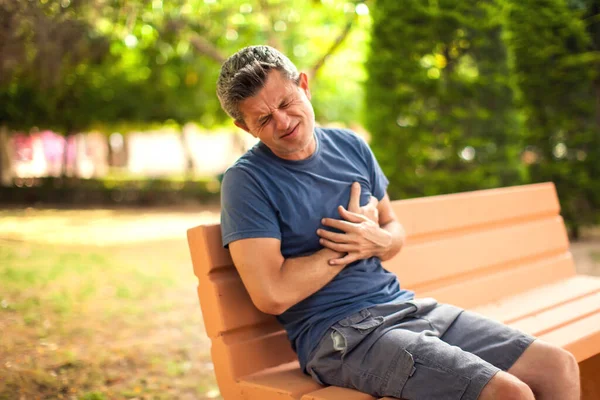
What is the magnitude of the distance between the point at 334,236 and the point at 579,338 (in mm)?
1210

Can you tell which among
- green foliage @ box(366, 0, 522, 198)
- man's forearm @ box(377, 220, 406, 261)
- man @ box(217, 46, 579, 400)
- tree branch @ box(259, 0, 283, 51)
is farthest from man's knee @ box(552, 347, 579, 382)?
tree branch @ box(259, 0, 283, 51)

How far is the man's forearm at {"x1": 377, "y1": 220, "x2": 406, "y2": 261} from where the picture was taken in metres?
2.58

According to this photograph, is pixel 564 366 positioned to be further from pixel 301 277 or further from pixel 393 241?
pixel 301 277

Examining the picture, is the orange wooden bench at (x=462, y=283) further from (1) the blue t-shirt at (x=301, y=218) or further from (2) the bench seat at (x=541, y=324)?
(1) the blue t-shirt at (x=301, y=218)

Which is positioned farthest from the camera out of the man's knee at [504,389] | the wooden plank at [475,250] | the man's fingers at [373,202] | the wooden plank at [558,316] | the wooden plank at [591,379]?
the wooden plank at [475,250]

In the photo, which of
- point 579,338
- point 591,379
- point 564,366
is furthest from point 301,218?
point 591,379

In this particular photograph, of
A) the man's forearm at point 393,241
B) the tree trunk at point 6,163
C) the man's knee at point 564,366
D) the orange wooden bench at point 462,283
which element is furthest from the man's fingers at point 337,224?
the tree trunk at point 6,163

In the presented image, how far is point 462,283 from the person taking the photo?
3.61m

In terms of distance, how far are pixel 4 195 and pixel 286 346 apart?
758 inches

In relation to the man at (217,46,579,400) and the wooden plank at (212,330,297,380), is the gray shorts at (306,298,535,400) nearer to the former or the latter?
the man at (217,46,579,400)

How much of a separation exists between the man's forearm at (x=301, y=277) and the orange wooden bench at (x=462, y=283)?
298 mm

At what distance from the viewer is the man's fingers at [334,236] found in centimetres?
238

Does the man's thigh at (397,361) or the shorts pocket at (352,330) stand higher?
the shorts pocket at (352,330)

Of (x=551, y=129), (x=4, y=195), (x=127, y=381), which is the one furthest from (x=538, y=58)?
(x=4, y=195)
